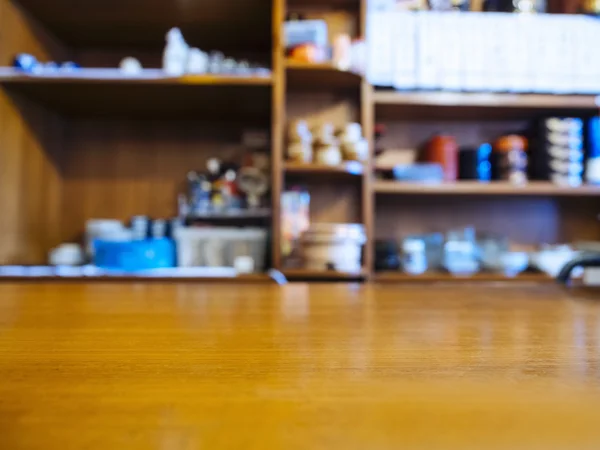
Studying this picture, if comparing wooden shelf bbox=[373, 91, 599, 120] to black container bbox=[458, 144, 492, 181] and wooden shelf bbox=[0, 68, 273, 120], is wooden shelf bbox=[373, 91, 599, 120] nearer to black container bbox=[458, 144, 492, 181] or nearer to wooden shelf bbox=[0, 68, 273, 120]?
black container bbox=[458, 144, 492, 181]

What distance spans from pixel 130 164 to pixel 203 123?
339 millimetres

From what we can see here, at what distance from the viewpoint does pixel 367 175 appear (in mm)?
1490

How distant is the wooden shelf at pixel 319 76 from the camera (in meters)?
1.44

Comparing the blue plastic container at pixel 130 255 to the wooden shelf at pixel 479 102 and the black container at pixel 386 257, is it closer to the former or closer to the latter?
the black container at pixel 386 257

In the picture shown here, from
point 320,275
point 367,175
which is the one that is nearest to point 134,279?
point 320,275

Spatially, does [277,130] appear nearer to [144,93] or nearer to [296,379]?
[144,93]

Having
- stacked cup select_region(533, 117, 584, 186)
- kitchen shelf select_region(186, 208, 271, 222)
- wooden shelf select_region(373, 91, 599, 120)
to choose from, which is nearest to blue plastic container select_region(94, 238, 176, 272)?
kitchen shelf select_region(186, 208, 271, 222)

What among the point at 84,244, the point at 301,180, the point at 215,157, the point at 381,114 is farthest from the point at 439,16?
the point at 84,244

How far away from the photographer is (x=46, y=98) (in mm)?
1518

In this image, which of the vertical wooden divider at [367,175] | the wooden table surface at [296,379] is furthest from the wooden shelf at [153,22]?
the wooden table surface at [296,379]

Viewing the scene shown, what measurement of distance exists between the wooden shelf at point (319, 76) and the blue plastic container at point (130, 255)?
0.74 m

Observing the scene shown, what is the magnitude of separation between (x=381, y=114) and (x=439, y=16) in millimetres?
395

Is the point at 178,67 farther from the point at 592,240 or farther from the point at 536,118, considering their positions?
the point at 592,240

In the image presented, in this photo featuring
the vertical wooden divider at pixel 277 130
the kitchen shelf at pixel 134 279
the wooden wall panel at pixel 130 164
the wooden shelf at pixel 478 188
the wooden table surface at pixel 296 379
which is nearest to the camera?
the wooden table surface at pixel 296 379
